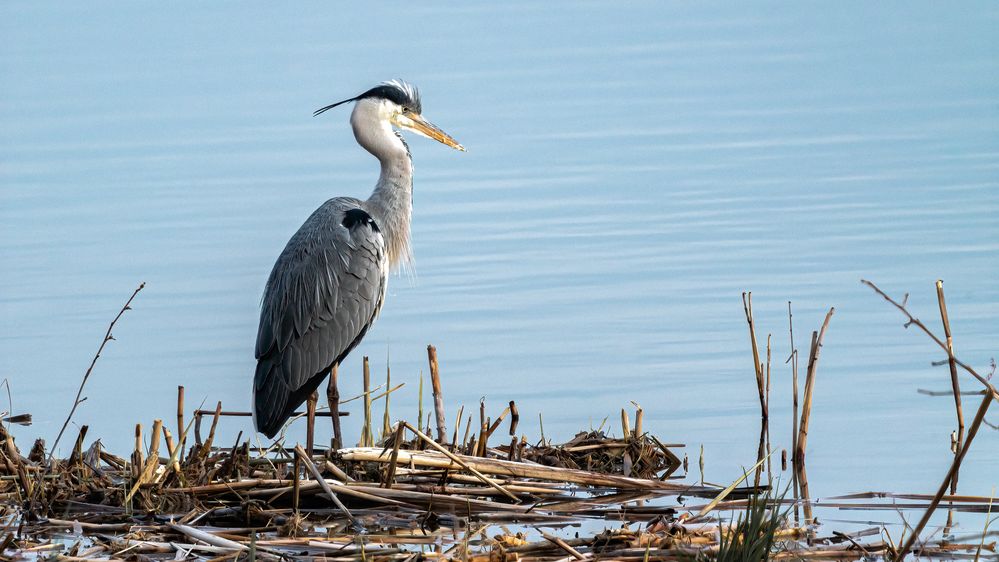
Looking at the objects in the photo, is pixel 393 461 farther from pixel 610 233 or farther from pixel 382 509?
pixel 610 233

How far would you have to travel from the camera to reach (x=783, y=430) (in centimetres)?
830

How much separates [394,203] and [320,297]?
93 centimetres

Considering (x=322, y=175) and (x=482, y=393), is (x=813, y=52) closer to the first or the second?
(x=322, y=175)

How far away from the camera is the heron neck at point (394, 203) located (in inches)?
371

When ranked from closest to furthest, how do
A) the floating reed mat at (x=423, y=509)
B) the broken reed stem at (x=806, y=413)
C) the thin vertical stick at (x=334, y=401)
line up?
1. the floating reed mat at (x=423, y=509)
2. the broken reed stem at (x=806, y=413)
3. the thin vertical stick at (x=334, y=401)

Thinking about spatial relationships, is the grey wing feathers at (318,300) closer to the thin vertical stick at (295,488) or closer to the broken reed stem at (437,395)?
the broken reed stem at (437,395)

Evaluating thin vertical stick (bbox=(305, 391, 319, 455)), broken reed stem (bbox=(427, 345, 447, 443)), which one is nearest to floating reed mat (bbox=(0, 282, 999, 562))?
broken reed stem (bbox=(427, 345, 447, 443))

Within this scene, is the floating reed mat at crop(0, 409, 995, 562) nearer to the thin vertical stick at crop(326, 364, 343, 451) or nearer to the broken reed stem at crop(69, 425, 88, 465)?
the broken reed stem at crop(69, 425, 88, 465)

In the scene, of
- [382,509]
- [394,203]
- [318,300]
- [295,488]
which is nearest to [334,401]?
[318,300]

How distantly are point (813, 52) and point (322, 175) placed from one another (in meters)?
12.9

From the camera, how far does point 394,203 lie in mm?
9477

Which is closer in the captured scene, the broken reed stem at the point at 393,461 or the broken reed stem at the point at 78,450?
the broken reed stem at the point at 393,461

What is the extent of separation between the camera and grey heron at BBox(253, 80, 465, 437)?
8.41 meters

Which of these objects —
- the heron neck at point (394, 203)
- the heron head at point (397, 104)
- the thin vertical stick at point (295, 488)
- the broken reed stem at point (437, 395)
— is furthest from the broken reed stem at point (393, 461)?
the heron head at point (397, 104)
